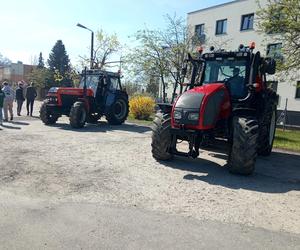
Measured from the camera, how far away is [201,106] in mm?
7438

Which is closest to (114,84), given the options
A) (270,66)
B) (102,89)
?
(102,89)

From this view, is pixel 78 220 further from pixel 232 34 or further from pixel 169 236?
pixel 232 34

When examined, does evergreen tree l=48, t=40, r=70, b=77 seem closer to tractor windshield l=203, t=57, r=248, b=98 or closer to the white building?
the white building

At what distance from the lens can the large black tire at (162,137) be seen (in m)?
8.23

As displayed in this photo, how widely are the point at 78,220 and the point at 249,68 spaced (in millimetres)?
5642

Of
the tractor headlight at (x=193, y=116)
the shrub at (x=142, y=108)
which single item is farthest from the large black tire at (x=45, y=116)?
the tractor headlight at (x=193, y=116)

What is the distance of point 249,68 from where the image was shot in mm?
8555

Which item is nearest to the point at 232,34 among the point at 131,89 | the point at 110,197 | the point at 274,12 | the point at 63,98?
the point at 131,89

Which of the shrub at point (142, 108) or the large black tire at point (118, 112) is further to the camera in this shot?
the shrub at point (142, 108)

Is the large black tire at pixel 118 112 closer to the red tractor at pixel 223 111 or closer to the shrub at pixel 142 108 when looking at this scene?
the shrub at pixel 142 108

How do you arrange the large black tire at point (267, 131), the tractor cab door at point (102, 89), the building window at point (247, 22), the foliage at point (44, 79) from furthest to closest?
1. the foliage at point (44, 79)
2. the building window at point (247, 22)
3. the tractor cab door at point (102, 89)
4. the large black tire at point (267, 131)

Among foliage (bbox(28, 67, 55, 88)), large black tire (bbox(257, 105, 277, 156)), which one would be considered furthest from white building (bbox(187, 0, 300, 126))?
large black tire (bbox(257, 105, 277, 156))

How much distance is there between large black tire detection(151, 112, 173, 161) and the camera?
8227 mm

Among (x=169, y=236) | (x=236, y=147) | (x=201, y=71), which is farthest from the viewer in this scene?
(x=201, y=71)
